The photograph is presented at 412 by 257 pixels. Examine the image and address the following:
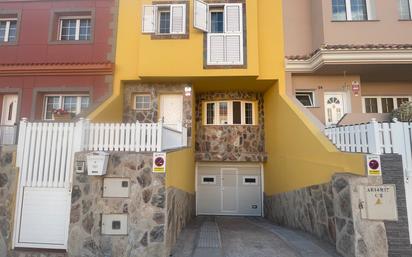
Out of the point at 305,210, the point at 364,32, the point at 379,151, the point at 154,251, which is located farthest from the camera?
the point at 364,32

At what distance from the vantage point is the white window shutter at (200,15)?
31.8ft

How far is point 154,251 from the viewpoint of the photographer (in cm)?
564

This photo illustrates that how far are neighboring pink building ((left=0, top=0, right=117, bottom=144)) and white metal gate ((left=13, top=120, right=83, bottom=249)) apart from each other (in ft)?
11.6

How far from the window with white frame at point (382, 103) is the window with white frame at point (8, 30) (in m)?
15.7

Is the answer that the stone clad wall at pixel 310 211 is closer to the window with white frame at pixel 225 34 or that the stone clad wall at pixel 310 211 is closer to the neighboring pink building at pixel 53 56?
the window with white frame at pixel 225 34

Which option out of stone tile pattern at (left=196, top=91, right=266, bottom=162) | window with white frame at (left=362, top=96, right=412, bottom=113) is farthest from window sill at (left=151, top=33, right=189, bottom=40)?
window with white frame at (left=362, top=96, right=412, bottom=113)

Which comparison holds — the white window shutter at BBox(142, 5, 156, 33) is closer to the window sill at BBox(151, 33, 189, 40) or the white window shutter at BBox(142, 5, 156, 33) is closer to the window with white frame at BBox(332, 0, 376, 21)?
the window sill at BBox(151, 33, 189, 40)

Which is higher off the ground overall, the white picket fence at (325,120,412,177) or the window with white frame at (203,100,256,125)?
the window with white frame at (203,100,256,125)

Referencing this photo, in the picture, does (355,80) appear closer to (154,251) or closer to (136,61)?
(136,61)

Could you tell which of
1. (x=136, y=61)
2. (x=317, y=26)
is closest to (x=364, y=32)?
(x=317, y=26)

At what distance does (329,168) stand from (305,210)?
1.97 metres

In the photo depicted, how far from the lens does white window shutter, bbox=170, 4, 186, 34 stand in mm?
9984

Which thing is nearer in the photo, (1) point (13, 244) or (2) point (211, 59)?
(1) point (13, 244)

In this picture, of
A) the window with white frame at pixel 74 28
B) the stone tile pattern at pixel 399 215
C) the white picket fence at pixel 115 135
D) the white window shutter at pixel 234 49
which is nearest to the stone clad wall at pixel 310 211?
the stone tile pattern at pixel 399 215
